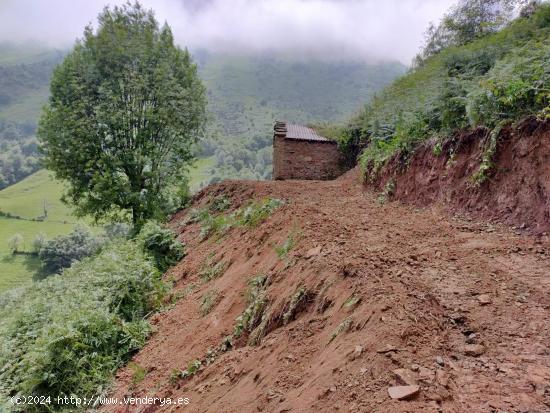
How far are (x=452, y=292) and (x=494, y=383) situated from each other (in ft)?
3.92

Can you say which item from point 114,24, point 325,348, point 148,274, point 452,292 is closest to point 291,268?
point 325,348

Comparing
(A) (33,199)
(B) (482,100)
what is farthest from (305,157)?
(A) (33,199)

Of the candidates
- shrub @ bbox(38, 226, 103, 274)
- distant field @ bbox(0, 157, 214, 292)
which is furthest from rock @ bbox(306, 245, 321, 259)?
shrub @ bbox(38, 226, 103, 274)

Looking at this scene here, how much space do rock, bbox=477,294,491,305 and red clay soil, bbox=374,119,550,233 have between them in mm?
1773

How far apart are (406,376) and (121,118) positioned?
1499 centimetres

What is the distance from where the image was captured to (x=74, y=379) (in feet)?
16.2

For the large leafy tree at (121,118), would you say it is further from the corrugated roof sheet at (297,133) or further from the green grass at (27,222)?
the green grass at (27,222)

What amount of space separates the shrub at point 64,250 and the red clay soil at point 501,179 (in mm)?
57638

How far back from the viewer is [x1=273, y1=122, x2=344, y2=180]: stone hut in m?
17.0

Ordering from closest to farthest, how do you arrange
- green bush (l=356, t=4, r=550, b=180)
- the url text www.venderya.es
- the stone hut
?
1. the url text www.venderya.es
2. green bush (l=356, t=4, r=550, b=180)
3. the stone hut

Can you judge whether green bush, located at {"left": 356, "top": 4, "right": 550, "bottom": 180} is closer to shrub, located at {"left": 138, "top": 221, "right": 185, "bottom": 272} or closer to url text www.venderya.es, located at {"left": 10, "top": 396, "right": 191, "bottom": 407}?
shrub, located at {"left": 138, "top": 221, "right": 185, "bottom": 272}

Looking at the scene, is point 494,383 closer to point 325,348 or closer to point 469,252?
point 325,348

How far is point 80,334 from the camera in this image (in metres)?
5.41

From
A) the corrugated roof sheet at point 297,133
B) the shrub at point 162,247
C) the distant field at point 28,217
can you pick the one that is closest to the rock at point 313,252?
the shrub at point 162,247
